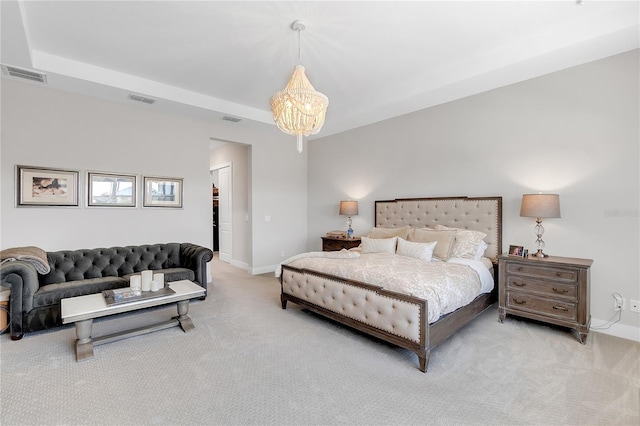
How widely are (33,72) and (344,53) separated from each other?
3.56m

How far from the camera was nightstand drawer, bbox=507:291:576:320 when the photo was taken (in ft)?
9.73

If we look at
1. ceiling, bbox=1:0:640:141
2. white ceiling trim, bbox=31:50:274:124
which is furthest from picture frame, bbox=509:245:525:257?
white ceiling trim, bbox=31:50:274:124

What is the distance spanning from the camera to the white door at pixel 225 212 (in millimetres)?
7070

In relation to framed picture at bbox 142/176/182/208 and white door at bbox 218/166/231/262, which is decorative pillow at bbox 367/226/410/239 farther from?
white door at bbox 218/166/231/262

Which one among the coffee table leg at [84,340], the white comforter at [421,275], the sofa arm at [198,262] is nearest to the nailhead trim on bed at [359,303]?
the white comforter at [421,275]

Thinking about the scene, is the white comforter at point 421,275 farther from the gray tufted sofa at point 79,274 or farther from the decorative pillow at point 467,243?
the gray tufted sofa at point 79,274

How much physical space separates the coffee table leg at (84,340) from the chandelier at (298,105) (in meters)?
2.56

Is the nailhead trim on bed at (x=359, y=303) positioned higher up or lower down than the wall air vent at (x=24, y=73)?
lower down

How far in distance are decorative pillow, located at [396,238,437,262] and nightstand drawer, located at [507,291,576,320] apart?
934 millimetres

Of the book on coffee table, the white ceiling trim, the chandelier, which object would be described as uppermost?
the white ceiling trim

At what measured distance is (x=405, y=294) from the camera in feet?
8.28

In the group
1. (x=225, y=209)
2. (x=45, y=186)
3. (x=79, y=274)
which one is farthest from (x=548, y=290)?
(x=225, y=209)

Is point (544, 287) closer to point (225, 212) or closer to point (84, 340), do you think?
point (84, 340)

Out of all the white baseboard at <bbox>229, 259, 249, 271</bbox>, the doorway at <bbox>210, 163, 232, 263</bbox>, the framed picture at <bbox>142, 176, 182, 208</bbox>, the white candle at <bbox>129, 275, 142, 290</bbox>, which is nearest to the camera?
the white candle at <bbox>129, 275, 142, 290</bbox>
